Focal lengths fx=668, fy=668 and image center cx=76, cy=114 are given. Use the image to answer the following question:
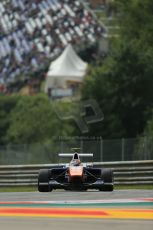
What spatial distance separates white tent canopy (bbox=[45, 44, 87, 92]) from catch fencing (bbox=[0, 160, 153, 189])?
10946 cm

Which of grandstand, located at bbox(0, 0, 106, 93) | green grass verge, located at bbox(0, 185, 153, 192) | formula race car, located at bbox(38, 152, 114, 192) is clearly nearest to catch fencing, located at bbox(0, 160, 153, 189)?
green grass verge, located at bbox(0, 185, 153, 192)

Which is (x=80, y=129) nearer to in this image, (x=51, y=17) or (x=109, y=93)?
(x=109, y=93)

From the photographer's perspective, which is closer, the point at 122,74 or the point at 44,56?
the point at 122,74

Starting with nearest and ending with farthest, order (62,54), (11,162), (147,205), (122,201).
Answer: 1. (147,205)
2. (122,201)
3. (11,162)
4. (62,54)

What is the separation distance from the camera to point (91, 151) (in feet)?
91.1

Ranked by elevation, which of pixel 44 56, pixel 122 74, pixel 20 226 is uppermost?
pixel 20 226

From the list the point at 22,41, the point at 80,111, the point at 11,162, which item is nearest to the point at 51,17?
the point at 22,41

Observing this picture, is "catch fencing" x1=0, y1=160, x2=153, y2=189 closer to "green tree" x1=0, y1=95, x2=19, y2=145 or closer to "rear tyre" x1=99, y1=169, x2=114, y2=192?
"rear tyre" x1=99, y1=169, x2=114, y2=192

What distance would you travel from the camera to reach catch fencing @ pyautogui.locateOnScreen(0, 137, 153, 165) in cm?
2702

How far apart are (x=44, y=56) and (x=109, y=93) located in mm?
101888

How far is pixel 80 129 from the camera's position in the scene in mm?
48281

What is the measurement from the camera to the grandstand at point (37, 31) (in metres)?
148

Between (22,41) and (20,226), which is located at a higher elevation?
(20,226)

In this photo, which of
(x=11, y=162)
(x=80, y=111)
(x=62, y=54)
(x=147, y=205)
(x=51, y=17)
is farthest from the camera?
(x=51, y=17)
